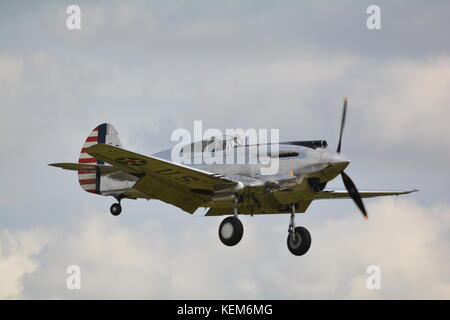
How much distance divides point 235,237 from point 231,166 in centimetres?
194

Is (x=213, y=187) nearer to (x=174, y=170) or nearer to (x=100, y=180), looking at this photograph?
(x=174, y=170)

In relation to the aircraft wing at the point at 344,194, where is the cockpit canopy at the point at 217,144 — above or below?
above

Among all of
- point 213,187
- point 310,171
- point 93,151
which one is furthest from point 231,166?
point 93,151

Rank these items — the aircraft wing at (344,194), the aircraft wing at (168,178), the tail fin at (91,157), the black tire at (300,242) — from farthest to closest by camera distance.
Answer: the tail fin at (91,157) < the aircraft wing at (344,194) < the black tire at (300,242) < the aircraft wing at (168,178)

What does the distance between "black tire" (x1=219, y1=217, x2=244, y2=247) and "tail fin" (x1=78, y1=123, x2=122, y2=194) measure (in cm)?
545

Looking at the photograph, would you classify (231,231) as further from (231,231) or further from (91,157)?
(91,157)

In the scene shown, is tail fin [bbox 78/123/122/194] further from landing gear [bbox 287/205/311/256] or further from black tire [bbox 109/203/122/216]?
landing gear [bbox 287/205/311/256]

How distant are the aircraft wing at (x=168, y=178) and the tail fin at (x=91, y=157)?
3.06 metres

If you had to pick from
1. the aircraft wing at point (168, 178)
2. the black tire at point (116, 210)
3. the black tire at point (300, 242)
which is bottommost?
the black tire at point (300, 242)

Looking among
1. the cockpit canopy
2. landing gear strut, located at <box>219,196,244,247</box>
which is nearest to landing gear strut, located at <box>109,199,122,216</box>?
the cockpit canopy

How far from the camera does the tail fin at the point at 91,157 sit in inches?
1022

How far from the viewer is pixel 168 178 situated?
2239 cm

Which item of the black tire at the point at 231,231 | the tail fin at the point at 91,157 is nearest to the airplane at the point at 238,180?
the black tire at the point at 231,231

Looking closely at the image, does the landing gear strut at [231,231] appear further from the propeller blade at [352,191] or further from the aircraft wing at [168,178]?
the propeller blade at [352,191]
